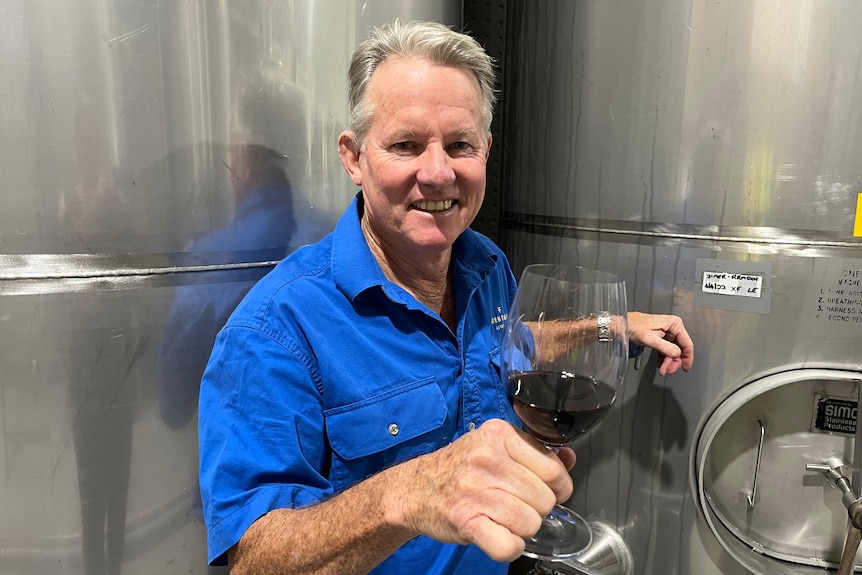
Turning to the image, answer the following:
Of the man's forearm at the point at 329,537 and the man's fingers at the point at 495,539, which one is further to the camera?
the man's forearm at the point at 329,537

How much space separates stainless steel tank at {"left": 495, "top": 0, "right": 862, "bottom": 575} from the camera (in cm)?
95

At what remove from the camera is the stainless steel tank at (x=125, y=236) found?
0.74m

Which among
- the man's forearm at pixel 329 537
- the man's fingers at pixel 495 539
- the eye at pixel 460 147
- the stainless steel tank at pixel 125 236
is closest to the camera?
the man's fingers at pixel 495 539

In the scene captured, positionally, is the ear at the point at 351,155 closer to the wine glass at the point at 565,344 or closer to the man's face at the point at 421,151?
the man's face at the point at 421,151

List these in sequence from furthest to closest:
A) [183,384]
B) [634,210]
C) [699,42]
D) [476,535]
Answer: [634,210] < [699,42] < [183,384] < [476,535]

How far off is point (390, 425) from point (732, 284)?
0.70 metres

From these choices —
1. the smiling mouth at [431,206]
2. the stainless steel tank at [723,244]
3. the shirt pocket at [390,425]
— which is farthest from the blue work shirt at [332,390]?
the stainless steel tank at [723,244]

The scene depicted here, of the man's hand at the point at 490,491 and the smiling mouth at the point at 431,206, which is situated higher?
the smiling mouth at the point at 431,206

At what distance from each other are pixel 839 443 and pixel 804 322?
24cm

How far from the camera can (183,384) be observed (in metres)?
0.88

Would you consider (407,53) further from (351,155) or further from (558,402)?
(558,402)

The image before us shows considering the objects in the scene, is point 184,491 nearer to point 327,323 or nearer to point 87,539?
point 87,539

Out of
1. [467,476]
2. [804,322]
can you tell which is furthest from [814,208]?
[467,476]

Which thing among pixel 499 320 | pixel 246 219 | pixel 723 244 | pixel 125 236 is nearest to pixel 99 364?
pixel 125 236
